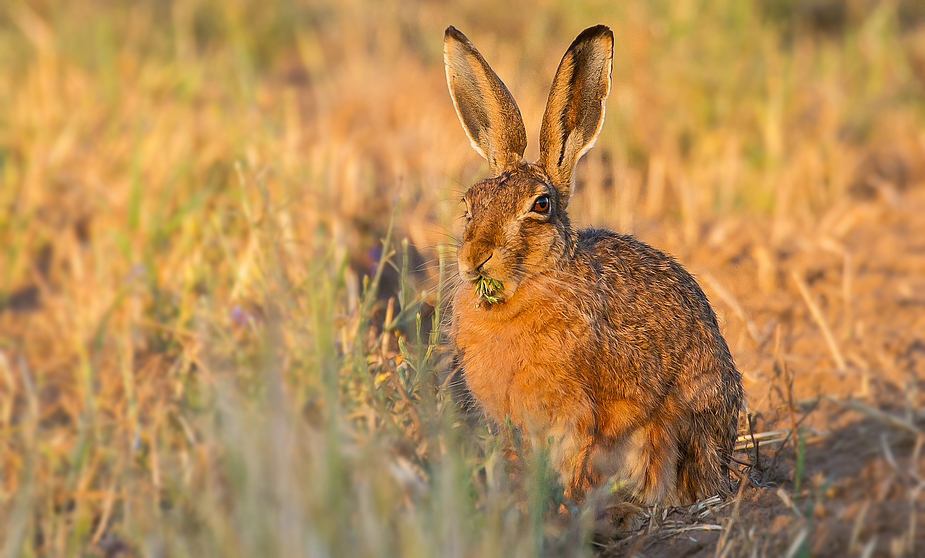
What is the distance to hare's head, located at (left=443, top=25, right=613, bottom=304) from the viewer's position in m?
3.18

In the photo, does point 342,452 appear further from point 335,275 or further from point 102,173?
point 102,173

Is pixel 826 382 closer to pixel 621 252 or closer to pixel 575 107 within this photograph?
pixel 621 252

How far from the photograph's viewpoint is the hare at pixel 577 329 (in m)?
3.19

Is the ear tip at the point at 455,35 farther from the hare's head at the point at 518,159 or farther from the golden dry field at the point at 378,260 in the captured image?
the golden dry field at the point at 378,260

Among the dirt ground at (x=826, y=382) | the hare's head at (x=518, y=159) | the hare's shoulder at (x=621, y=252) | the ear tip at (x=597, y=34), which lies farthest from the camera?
the hare's shoulder at (x=621, y=252)

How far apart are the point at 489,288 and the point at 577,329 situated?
0.29m

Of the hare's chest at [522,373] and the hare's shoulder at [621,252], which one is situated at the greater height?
the hare's shoulder at [621,252]

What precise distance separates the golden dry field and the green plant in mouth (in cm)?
21

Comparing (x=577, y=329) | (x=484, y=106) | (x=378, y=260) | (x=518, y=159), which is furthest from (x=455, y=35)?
(x=378, y=260)

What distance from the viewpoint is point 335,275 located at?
381cm

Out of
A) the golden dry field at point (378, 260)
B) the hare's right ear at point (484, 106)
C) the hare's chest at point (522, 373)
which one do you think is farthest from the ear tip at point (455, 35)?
the hare's chest at point (522, 373)

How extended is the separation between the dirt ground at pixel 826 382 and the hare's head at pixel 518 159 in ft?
2.75

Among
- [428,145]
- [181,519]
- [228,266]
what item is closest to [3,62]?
[428,145]

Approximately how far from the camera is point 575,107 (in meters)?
3.44
